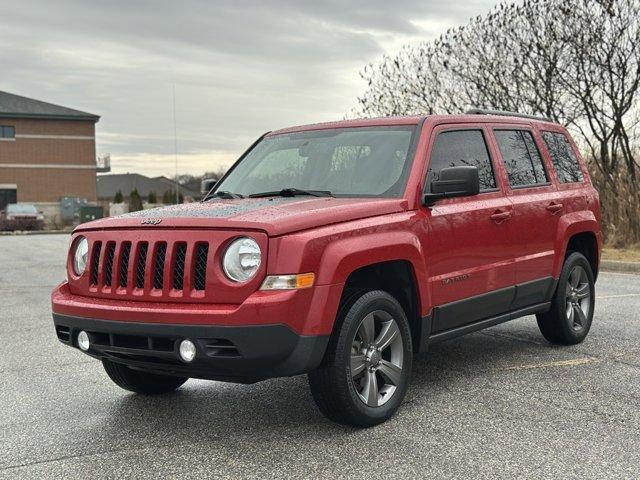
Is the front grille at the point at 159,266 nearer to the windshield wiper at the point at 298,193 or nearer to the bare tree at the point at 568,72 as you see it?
the windshield wiper at the point at 298,193

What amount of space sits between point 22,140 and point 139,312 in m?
61.9

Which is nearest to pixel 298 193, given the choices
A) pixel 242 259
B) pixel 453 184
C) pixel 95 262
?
pixel 453 184

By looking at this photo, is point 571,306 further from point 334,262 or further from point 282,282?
point 282,282

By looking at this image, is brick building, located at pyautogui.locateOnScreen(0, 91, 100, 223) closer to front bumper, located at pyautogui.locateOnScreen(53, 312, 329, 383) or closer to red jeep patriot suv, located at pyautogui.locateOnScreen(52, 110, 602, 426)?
red jeep patriot suv, located at pyautogui.locateOnScreen(52, 110, 602, 426)

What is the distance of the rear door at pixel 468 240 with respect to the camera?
5070 millimetres

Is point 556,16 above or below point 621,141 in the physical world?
above

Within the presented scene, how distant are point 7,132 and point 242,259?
62.4m

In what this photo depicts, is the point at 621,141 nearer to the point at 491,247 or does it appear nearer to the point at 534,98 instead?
the point at 534,98

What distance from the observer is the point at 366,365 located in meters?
4.54

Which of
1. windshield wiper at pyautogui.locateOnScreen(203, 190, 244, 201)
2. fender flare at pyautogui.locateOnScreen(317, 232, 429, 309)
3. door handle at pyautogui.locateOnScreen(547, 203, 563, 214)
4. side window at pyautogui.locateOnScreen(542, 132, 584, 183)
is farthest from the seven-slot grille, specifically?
side window at pyautogui.locateOnScreen(542, 132, 584, 183)

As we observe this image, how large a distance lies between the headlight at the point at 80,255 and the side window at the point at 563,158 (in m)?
4.02

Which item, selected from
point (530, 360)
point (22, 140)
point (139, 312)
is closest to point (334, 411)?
point (139, 312)

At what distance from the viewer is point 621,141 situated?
59.0ft

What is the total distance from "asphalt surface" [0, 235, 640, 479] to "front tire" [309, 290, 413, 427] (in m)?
0.14
